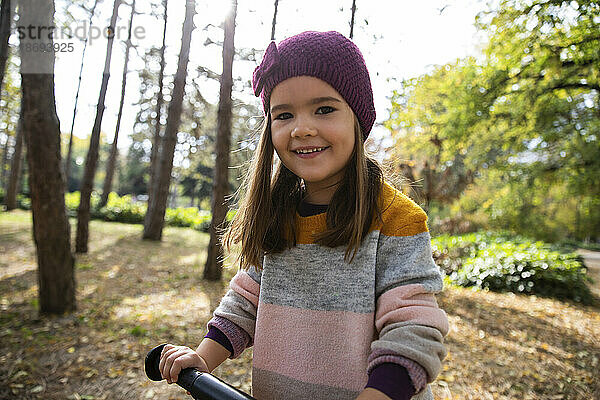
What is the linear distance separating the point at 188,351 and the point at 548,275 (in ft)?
31.2

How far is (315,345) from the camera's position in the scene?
4.18ft

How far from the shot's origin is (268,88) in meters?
1.48

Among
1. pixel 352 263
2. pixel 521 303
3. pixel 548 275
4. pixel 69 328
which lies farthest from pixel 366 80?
pixel 548 275

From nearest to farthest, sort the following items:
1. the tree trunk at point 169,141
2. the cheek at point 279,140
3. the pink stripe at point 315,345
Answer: the pink stripe at point 315,345 < the cheek at point 279,140 < the tree trunk at point 169,141

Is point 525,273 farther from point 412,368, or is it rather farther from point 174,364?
point 174,364

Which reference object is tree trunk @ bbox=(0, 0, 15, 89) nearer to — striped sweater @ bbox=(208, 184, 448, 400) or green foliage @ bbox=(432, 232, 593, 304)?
striped sweater @ bbox=(208, 184, 448, 400)

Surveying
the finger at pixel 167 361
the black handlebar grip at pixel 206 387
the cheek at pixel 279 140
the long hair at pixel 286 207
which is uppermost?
the cheek at pixel 279 140

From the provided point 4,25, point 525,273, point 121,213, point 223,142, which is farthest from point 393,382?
point 121,213

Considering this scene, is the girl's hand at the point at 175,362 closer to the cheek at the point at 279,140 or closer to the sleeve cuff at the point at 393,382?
the sleeve cuff at the point at 393,382

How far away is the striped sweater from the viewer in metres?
1.06

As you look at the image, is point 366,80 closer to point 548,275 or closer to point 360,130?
point 360,130

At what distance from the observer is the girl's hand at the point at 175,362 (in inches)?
47.9

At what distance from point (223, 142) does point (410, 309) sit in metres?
6.31

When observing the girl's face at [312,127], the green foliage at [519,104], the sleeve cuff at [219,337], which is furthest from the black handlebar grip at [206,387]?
the green foliage at [519,104]
